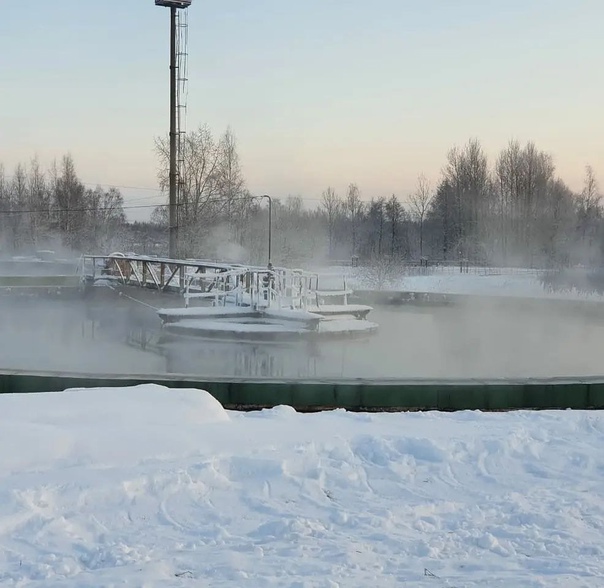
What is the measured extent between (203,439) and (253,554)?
3.89 ft

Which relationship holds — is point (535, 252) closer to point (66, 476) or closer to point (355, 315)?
point (355, 315)

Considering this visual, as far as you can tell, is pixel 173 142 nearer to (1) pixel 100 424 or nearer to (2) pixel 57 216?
(1) pixel 100 424

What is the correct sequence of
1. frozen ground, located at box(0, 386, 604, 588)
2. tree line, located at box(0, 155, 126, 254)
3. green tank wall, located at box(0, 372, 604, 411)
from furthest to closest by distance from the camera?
tree line, located at box(0, 155, 126, 254)
green tank wall, located at box(0, 372, 604, 411)
frozen ground, located at box(0, 386, 604, 588)

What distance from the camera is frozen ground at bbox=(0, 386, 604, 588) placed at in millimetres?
2494

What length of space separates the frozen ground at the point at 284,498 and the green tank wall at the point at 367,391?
2.17 ft

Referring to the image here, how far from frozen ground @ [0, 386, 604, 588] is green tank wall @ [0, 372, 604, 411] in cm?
66

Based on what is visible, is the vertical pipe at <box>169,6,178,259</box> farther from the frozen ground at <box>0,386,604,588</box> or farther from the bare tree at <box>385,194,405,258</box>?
the bare tree at <box>385,194,405,258</box>

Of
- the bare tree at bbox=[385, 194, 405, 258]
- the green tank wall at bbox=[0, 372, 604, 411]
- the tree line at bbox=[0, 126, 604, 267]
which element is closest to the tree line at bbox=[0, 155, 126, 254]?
the tree line at bbox=[0, 126, 604, 267]

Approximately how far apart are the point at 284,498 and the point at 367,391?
2.02 meters

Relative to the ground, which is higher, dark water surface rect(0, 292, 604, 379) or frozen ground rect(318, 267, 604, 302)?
frozen ground rect(318, 267, 604, 302)

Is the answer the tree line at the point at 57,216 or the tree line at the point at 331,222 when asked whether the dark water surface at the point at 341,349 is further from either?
the tree line at the point at 57,216

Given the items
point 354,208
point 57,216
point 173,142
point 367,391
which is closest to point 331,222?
point 354,208

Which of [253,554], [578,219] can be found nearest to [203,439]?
[253,554]

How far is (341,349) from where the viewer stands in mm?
10414
